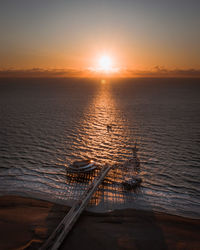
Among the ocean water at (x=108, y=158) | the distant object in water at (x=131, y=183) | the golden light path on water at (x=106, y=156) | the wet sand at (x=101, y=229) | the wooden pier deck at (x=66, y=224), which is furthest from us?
the distant object in water at (x=131, y=183)

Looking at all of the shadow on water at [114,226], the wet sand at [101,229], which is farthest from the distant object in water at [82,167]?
the wet sand at [101,229]

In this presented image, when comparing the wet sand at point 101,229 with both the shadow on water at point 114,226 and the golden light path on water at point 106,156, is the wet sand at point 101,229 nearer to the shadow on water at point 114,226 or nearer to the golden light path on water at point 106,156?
the shadow on water at point 114,226

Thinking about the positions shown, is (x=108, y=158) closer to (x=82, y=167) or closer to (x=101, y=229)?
(x=82, y=167)

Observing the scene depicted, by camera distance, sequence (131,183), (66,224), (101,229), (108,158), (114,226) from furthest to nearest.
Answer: (108,158) → (131,183) → (114,226) → (101,229) → (66,224)

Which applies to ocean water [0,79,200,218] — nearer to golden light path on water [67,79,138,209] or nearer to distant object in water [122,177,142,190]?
golden light path on water [67,79,138,209]

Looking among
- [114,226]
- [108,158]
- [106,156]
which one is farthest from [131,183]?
[106,156]

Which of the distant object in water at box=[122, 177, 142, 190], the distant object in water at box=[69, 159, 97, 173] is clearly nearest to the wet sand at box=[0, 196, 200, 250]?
the distant object in water at box=[122, 177, 142, 190]

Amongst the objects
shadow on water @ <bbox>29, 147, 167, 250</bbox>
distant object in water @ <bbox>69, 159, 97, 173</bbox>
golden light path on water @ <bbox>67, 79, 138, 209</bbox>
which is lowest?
golden light path on water @ <bbox>67, 79, 138, 209</bbox>

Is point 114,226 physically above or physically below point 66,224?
below
